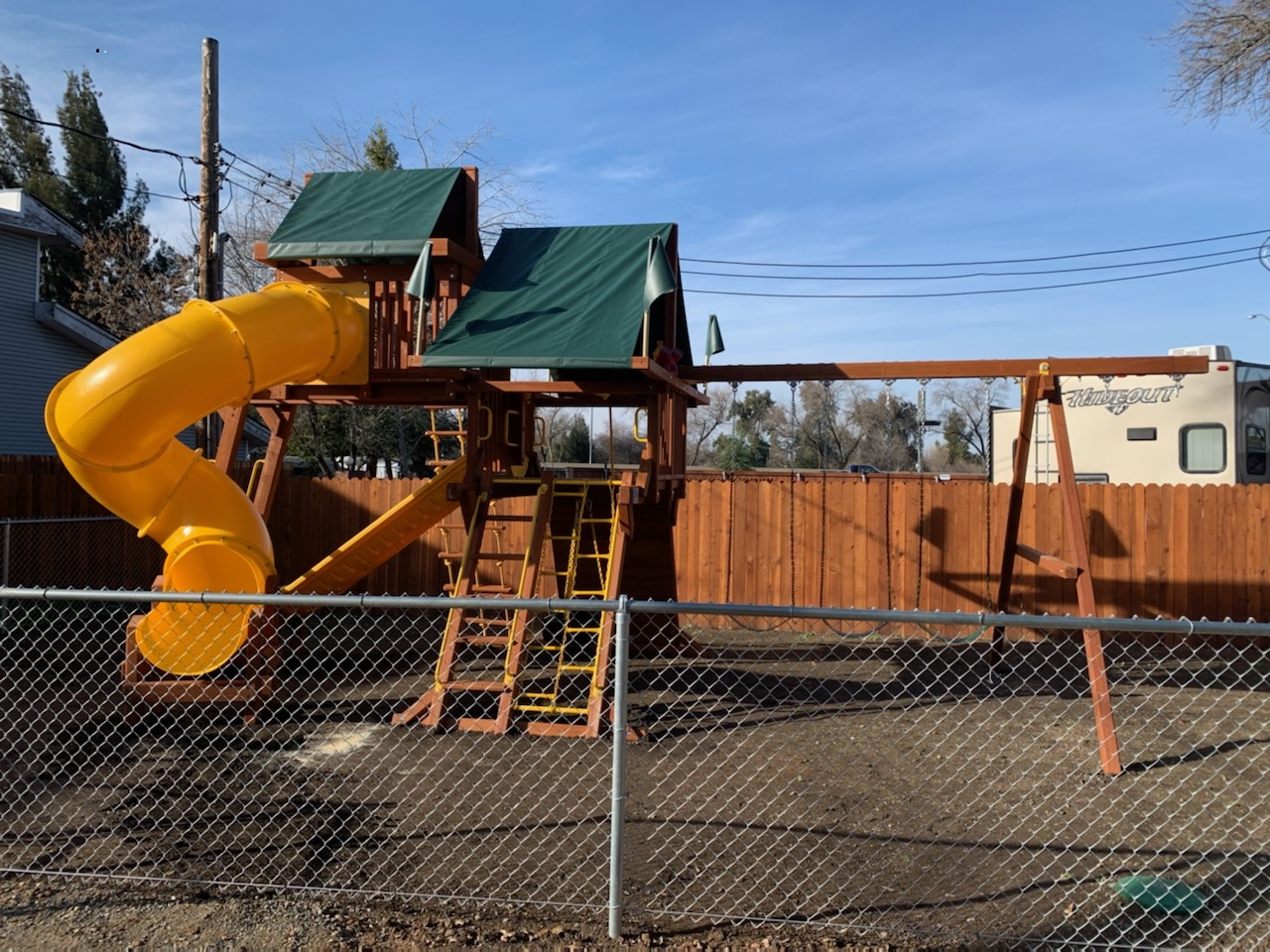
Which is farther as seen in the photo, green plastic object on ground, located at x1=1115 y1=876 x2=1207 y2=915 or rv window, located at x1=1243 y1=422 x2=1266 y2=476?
rv window, located at x1=1243 y1=422 x2=1266 y2=476

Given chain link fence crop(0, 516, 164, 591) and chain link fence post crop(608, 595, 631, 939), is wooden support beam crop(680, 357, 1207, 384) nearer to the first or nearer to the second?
chain link fence post crop(608, 595, 631, 939)

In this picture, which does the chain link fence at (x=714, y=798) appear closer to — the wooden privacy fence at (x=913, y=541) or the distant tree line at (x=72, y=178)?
the wooden privacy fence at (x=913, y=541)

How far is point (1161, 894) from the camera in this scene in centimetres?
414

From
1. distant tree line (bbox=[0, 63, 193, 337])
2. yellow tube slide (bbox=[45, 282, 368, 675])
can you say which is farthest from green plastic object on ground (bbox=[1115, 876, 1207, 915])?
distant tree line (bbox=[0, 63, 193, 337])

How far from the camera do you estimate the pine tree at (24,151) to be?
1339 inches

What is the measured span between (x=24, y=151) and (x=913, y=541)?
122ft

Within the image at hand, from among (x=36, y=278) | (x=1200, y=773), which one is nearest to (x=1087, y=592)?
(x=1200, y=773)

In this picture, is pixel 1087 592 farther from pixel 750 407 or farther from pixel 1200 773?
pixel 750 407

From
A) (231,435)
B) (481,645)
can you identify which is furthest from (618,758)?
(231,435)

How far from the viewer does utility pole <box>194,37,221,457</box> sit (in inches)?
456

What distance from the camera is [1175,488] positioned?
11.6 m

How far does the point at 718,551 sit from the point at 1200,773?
7.46 m

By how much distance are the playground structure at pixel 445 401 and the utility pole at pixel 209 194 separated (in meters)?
2.46

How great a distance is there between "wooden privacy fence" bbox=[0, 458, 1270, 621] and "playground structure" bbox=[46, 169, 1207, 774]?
236cm
